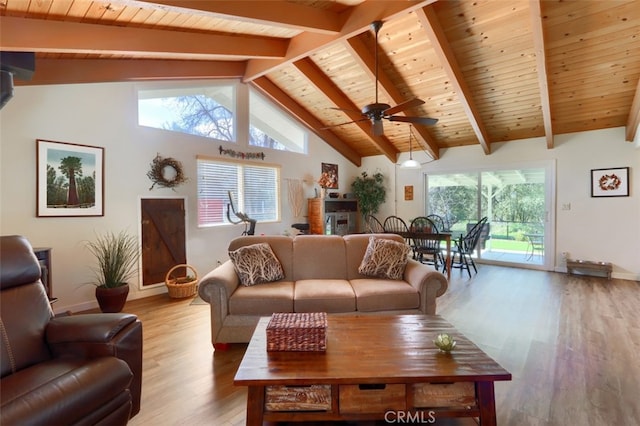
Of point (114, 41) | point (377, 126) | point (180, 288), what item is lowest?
point (180, 288)

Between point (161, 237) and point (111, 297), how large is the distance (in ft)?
3.59

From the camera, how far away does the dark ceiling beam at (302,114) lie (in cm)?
546

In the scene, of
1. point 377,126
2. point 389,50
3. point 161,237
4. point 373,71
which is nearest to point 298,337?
point 377,126

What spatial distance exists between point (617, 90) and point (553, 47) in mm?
1401

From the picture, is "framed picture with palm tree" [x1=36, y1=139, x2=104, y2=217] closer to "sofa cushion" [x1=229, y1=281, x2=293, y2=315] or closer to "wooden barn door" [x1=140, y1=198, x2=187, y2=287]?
"wooden barn door" [x1=140, y1=198, x2=187, y2=287]

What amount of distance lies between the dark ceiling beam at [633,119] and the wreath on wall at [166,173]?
623 centimetres

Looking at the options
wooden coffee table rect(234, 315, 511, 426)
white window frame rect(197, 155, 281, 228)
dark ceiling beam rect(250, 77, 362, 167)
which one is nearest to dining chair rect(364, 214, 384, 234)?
dark ceiling beam rect(250, 77, 362, 167)

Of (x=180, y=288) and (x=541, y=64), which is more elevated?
(x=541, y=64)

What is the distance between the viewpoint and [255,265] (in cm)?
289

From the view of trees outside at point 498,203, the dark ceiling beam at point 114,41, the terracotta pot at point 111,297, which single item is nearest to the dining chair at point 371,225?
the view of trees outside at point 498,203

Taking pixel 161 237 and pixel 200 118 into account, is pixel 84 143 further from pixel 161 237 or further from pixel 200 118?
pixel 200 118

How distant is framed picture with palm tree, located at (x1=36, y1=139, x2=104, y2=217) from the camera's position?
3.20 metres

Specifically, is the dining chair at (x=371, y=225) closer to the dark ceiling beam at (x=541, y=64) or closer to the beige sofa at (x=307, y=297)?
the dark ceiling beam at (x=541, y=64)

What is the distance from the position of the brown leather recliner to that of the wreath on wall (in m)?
2.57
